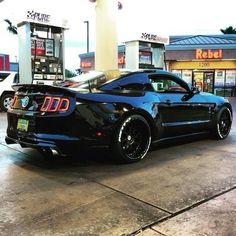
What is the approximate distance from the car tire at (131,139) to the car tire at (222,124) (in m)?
2.07

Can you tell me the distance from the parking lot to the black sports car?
0.35 metres

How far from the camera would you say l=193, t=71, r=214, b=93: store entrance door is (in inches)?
1071

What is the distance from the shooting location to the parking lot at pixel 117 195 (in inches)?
115

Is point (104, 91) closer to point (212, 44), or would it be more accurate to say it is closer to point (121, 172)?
point (121, 172)

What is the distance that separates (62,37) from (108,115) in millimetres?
7881

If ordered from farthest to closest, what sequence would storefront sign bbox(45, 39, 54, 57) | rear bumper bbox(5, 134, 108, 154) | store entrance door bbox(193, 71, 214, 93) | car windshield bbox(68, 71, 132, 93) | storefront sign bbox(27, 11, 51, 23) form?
store entrance door bbox(193, 71, 214, 93) → storefront sign bbox(45, 39, 54, 57) → storefront sign bbox(27, 11, 51, 23) → car windshield bbox(68, 71, 132, 93) → rear bumper bbox(5, 134, 108, 154)

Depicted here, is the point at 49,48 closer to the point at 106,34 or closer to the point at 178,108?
the point at 106,34

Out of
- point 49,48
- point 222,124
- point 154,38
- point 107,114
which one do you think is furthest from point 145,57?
point 107,114

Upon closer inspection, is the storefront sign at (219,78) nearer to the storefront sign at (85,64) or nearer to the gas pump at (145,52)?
the storefront sign at (85,64)

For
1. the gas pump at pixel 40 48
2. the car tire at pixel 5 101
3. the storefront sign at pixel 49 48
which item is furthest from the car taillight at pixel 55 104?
the car tire at pixel 5 101

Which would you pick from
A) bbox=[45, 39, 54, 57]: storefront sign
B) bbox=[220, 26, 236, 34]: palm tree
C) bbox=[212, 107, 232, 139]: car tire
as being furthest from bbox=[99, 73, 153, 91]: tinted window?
bbox=[220, 26, 236, 34]: palm tree

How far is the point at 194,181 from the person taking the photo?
4.14 meters

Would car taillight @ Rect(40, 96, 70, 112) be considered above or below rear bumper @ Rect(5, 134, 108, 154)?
above

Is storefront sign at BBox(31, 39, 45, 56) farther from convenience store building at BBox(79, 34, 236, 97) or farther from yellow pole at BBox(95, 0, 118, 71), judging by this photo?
convenience store building at BBox(79, 34, 236, 97)
